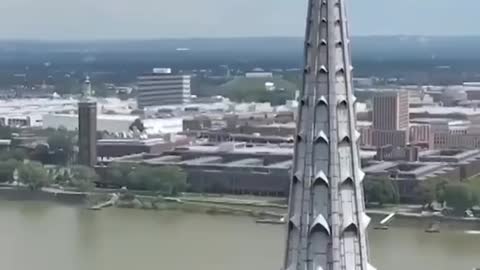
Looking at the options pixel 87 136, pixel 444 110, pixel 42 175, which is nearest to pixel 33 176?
pixel 42 175

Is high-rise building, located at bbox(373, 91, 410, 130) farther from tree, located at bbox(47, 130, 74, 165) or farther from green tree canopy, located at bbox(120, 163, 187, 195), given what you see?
tree, located at bbox(47, 130, 74, 165)

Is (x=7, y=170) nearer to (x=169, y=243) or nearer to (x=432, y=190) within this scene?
(x=432, y=190)

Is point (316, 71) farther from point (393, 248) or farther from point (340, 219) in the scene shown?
point (393, 248)

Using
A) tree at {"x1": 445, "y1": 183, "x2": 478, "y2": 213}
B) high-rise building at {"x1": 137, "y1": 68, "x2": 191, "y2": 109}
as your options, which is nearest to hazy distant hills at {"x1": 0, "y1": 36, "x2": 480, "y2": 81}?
high-rise building at {"x1": 137, "y1": 68, "x2": 191, "y2": 109}

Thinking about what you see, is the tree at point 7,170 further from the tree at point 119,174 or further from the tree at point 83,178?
the tree at point 119,174

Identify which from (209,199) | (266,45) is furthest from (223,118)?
(266,45)
